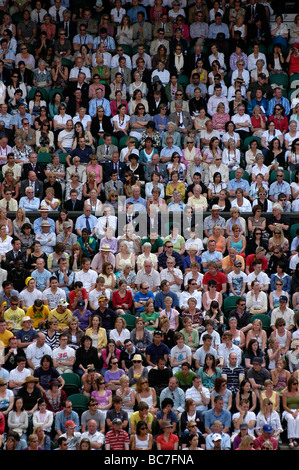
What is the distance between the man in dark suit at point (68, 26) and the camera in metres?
23.7

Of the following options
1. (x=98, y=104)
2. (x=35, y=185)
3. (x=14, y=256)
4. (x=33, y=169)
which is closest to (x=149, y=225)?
(x=35, y=185)

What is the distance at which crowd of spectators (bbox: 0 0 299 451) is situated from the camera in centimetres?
1609

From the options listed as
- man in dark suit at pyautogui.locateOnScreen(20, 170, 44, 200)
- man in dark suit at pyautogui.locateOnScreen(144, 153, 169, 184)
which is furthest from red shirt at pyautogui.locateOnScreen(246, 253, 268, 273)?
man in dark suit at pyautogui.locateOnScreen(20, 170, 44, 200)

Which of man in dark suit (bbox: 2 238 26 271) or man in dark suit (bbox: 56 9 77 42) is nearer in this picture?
man in dark suit (bbox: 2 238 26 271)

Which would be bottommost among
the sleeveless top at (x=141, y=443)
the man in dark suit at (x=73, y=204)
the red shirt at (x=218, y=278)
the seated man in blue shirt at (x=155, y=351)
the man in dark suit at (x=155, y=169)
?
the sleeveless top at (x=141, y=443)

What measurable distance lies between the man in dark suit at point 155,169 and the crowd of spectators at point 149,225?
4.1 inches

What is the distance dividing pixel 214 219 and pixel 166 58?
5.12 metres

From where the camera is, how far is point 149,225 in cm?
1944

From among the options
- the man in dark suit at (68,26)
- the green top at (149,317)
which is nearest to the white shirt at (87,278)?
the green top at (149,317)

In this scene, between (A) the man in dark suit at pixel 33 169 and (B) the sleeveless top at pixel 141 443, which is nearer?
(B) the sleeveless top at pixel 141 443

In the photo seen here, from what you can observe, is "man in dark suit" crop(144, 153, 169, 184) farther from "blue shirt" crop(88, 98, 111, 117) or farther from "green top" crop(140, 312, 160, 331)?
"green top" crop(140, 312, 160, 331)

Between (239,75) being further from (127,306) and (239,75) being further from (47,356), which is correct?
(47,356)

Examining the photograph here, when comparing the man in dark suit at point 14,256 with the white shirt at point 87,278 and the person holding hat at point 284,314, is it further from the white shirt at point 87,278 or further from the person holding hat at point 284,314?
the person holding hat at point 284,314

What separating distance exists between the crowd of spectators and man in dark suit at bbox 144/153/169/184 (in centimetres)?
10
